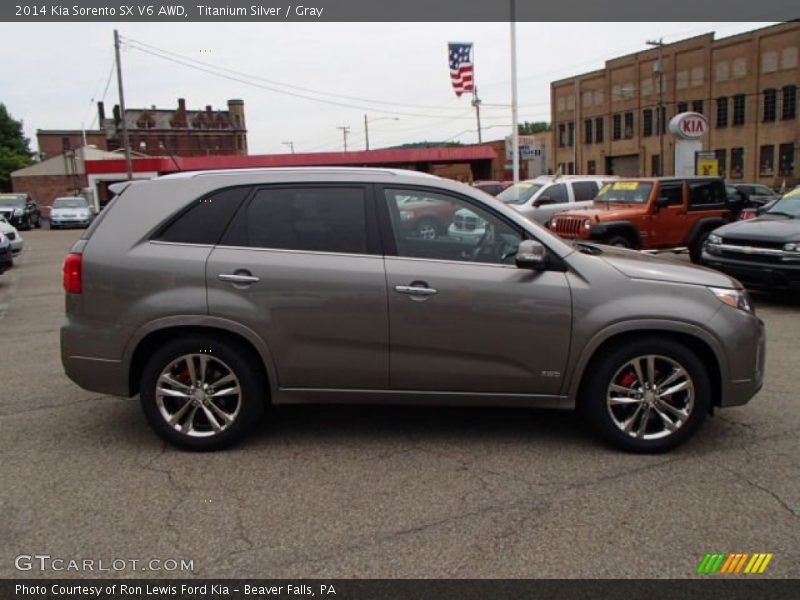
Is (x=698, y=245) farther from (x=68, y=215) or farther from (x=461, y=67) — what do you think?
(x=68, y=215)

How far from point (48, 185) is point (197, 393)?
59.2 metres

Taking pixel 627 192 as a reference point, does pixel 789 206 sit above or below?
below

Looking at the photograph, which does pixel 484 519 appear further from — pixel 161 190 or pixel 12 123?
pixel 12 123

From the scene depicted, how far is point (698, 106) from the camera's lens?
5862 cm

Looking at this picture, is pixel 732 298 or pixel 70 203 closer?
pixel 732 298

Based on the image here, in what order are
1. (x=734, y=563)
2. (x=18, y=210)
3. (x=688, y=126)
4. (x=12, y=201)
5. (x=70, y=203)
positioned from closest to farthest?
(x=734, y=563), (x=688, y=126), (x=18, y=210), (x=12, y=201), (x=70, y=203)

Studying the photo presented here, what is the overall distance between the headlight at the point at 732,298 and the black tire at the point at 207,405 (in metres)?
2.95

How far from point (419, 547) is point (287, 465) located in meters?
1.24

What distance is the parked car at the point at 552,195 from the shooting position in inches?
635

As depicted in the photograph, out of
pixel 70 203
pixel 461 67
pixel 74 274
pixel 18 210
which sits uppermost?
pixel 461 67

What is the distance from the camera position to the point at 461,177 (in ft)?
92.5

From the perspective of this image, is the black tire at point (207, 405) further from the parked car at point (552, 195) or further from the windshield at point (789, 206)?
the parked car at point (552, 195)

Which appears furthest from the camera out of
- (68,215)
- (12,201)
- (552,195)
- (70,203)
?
(70,203)

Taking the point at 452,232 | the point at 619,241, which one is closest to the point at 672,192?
the point at 619,241
